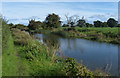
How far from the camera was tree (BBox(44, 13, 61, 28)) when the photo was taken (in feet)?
172

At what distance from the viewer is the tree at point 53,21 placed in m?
52.5

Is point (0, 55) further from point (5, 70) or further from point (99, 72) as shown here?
point (99, 72)

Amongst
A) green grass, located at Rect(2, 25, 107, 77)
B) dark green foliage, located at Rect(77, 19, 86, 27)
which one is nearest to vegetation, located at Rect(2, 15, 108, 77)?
green grass, located at Rect(2, 25, 107, 77)

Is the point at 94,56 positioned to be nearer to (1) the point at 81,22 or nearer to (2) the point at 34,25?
(2) the point at 34,25

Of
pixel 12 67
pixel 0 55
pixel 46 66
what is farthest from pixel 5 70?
pixel 46 66

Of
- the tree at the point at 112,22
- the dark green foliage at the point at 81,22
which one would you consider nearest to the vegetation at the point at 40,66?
the tree at the point at 112,22

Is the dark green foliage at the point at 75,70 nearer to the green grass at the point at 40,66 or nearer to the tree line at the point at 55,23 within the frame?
the green grass at the point at 40,66

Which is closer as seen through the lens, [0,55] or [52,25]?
[0,55]

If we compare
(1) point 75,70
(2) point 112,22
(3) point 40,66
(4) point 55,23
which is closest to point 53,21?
(4) point 55,23

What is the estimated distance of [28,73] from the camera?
29.2 feet

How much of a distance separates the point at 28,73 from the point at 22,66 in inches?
34.4

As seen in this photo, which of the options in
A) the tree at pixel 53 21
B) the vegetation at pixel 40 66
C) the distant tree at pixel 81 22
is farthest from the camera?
the distant tree at pixel 81 22

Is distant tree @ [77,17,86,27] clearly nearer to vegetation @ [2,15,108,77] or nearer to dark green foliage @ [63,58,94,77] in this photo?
vegetation @ [2,15,108,77]

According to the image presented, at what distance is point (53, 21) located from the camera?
5262 cm
